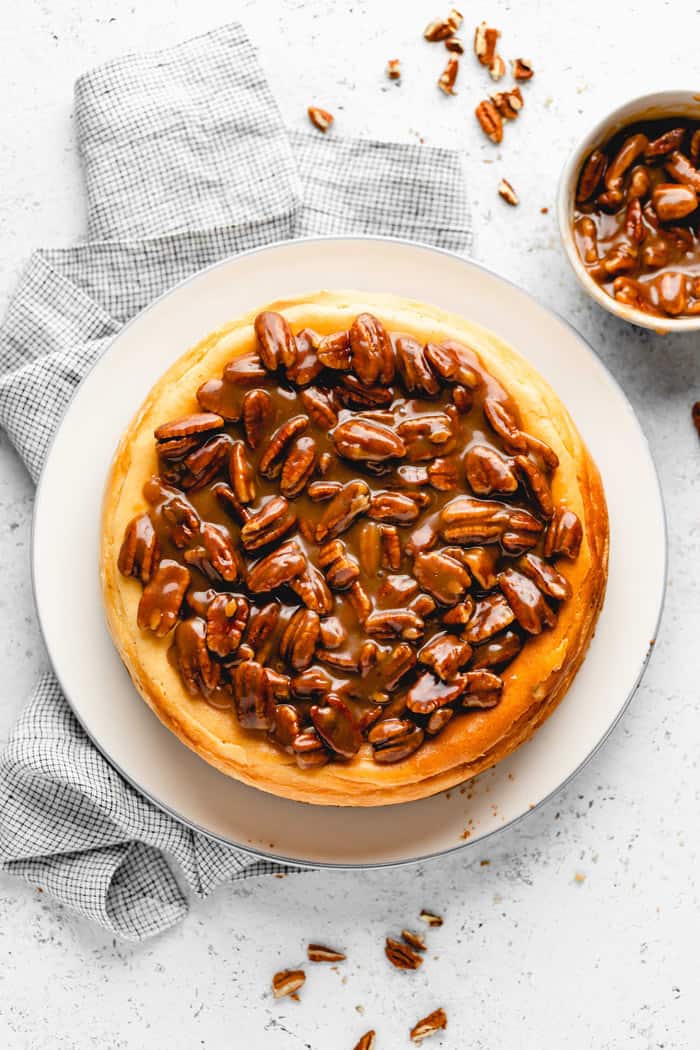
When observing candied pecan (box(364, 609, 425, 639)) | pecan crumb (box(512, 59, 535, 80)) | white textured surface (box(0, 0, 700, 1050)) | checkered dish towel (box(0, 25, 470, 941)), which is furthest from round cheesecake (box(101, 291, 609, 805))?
pecan crumb (box(512, 59, 535, 80))

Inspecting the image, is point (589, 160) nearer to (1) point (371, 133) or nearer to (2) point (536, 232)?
(2) point (536, 232)

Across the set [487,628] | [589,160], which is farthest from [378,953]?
[589,160]

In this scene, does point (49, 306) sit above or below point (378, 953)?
A: above

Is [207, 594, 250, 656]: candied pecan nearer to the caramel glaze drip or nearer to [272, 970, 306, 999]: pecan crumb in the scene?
the caramel glaze drip

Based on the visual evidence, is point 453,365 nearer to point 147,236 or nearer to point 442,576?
point 442,576

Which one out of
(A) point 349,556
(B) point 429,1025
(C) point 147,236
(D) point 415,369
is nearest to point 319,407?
(D) point 415,369

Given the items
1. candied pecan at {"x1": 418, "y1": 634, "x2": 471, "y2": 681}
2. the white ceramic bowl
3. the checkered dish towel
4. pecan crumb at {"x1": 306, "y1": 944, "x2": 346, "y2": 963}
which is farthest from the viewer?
pecan crumb at {"x1": 306, "y1": 944, "x2": 346, "y2": 963}

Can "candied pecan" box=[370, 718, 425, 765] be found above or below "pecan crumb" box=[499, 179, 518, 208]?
below
